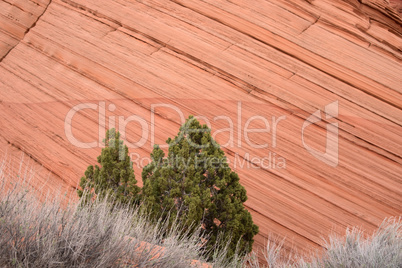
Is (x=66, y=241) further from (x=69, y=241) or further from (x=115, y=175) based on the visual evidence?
(x=115, y=175)

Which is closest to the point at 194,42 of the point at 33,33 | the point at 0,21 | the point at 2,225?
the point at 33,33

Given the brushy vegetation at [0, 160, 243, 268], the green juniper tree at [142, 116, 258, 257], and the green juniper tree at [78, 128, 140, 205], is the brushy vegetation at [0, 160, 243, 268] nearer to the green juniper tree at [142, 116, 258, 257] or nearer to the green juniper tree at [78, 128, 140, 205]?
the green juniper tree at [142, 116, 258, 257]

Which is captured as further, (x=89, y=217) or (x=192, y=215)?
(x=192, y=215)

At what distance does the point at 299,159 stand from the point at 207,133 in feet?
5.91

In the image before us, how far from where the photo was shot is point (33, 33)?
6.52 metres

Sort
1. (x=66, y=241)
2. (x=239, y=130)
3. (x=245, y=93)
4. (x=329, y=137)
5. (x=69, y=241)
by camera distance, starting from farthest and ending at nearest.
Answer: (x=245, y=93)
(x=239, y=130)
(x=329, y=137)
(x=69, y=241)
(x=66, y=241)

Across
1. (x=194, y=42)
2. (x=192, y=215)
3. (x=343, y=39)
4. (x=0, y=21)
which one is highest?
(x=343, y=39)

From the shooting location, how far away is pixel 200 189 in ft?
13.0

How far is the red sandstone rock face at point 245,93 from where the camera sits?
16.6 feet

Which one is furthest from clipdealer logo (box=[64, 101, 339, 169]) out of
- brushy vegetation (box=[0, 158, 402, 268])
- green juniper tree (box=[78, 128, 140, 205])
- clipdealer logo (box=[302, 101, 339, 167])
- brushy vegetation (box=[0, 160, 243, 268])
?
brushy vegetation (box=[0, 160, 243, 268])

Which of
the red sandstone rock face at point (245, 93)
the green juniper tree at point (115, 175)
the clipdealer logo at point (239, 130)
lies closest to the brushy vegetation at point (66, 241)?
the green juniper tree at point (115, 175)

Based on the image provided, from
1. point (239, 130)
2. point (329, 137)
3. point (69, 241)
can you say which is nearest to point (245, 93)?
point (239, 130)

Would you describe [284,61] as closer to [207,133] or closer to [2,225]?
[207,133]

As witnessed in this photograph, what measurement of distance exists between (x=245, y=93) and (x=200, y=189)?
7.10ft
